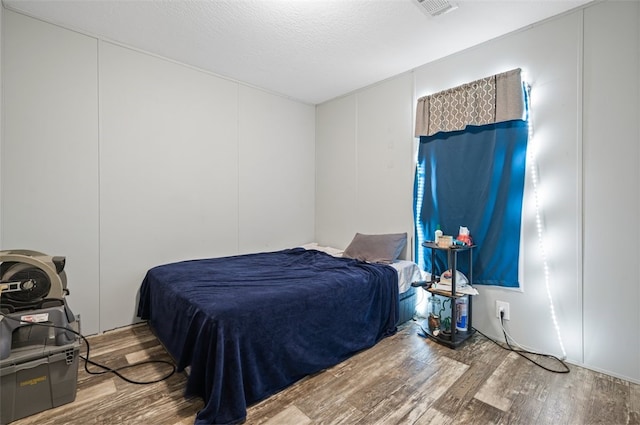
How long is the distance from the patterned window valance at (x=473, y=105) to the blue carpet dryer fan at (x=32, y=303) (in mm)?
3112

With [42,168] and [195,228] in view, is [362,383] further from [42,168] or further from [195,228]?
[42,168]

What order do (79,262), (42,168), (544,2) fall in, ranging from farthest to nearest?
(79,262) → (42,168) → (544,2)

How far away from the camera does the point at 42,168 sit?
229cm

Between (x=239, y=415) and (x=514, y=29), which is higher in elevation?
(x=514, y=29)

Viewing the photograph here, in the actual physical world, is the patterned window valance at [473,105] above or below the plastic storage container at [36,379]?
above

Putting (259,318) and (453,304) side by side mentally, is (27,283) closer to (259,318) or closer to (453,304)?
(259,318)

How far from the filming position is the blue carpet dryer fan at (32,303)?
1.66m

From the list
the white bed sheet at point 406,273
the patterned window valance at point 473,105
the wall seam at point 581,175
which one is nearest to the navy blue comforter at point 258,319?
the white bed sheet at point 406,273

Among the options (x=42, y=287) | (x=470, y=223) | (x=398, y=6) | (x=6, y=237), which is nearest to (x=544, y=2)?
(x=398, y=6)

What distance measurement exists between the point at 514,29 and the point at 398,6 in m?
1.02

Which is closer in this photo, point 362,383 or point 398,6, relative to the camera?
point 362,383

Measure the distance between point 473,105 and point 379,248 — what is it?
1.57m

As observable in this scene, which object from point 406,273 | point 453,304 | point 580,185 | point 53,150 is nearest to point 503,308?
point 453,304

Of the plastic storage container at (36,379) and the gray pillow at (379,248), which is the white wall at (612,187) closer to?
the gray pillow at (379,248)
